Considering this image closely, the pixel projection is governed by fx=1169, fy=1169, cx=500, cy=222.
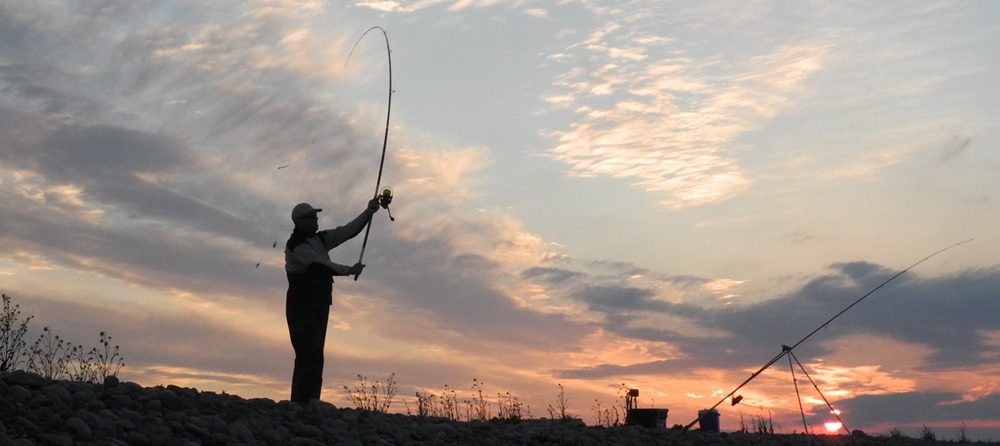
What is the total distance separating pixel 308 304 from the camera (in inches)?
474

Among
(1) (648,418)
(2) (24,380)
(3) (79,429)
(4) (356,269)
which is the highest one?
(4) (356,269)

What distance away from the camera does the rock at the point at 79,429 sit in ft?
29.6

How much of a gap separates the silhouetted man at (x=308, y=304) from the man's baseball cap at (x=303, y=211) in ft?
0.16

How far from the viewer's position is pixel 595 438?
12.4 metres

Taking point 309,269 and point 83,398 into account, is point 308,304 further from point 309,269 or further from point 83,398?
point 83,398

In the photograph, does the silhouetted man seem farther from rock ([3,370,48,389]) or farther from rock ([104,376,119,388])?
rock ([3,370,48,389])

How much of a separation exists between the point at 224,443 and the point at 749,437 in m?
7.05

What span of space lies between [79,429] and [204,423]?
113 cm

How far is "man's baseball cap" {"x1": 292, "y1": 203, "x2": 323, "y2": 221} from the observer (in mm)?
12273

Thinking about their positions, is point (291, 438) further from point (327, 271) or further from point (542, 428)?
point (542, 428)

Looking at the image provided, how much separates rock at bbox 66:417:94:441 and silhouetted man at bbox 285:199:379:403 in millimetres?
3046

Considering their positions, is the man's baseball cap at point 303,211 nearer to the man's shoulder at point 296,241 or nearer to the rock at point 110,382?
the man's shoulder at point 296,241

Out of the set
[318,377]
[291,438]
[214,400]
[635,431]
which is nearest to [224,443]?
[291,438]

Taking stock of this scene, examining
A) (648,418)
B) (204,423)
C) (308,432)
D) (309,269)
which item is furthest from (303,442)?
(648,418)
